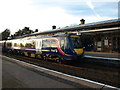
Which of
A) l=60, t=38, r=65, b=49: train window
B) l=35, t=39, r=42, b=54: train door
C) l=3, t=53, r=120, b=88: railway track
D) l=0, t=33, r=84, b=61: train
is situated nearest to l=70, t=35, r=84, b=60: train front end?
l=0, t=33, r=84, b=61: train

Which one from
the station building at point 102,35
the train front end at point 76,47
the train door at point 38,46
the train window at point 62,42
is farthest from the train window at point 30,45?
the station building at point 102,35

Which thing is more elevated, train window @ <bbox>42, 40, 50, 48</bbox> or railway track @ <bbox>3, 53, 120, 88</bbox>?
train window @ <bbox>42, 40, 50, 48</bbox>

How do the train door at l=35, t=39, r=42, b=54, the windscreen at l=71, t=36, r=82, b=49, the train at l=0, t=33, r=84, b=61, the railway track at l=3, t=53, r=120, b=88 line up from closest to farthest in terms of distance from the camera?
the railway track at l=3, t=53, r=120, b=88 → the train at l=0, t=33, r=84, b=61 → the windscreen at l=71, t=36, r=82, b=49 → the train door at l=35, t=39, r=42, b=54

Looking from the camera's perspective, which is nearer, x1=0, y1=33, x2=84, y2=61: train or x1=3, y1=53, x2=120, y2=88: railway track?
x1=3, y1=53, x2=120, y2=88: railway track

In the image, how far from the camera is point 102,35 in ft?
66.0

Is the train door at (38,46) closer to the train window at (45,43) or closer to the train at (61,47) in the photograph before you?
the train at (61,47)

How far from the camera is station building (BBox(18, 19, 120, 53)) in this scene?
1742 cm

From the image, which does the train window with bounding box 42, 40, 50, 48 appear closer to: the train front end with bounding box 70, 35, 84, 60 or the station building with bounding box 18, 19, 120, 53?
the train front end with bounding box 70, 35, 84, 60

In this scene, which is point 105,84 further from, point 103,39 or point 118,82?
point 103,39

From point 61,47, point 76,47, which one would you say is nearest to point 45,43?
point 61,47

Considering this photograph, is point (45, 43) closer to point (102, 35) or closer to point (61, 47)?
point (61, 47)

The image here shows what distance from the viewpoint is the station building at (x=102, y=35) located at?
17.4 metres

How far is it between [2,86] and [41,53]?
751 centimetres

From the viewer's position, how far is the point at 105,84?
5715 millimetres
